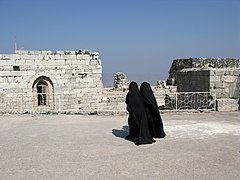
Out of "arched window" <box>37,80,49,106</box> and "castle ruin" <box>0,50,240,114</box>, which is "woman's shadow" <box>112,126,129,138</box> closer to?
"castle ruin" <box>0,50,240,114</box>

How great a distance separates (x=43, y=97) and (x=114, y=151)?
32.9 feet

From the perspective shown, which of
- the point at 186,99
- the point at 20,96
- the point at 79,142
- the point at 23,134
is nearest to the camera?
the point at 79,142

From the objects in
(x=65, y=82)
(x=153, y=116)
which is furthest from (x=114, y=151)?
(x=65, y=82)

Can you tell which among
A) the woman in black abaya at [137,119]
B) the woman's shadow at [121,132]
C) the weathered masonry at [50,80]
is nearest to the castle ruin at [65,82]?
the weathered masonry at [50,80]

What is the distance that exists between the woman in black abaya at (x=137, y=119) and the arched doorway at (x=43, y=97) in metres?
8.81

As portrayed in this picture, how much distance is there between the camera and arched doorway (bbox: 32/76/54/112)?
1359 centimetres

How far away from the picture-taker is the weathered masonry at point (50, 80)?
41.8 feet

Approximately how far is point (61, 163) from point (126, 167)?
1.17 metres

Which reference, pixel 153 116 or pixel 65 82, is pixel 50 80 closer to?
pixel 65 82

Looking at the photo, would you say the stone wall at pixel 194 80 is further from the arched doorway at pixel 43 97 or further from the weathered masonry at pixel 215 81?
the arched doorway at pixel 43 97

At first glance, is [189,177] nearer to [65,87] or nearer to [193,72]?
[193,72]

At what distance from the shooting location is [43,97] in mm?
13984

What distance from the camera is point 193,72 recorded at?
36.3 feet

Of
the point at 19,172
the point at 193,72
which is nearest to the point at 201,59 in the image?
the point at 193,72
